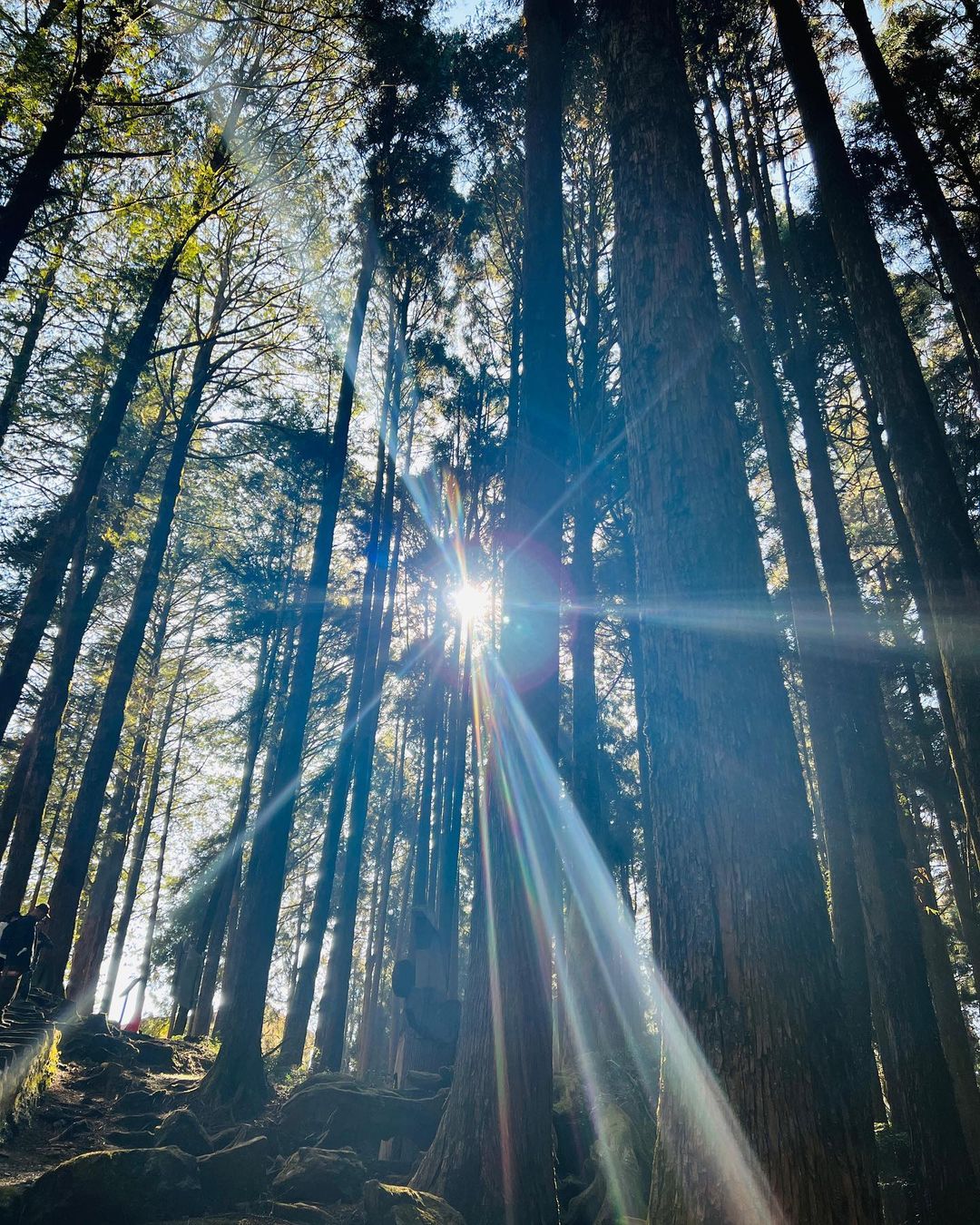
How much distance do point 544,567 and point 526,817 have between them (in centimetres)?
208

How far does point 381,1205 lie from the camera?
3742 mm

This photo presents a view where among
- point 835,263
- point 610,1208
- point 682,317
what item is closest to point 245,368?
point 835,263

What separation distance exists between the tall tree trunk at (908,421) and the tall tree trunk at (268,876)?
6.78m

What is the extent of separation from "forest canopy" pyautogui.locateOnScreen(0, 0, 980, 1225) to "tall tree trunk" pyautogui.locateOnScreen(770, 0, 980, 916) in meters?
0.04

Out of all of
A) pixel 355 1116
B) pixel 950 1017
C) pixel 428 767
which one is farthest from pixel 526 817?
pixel 950 1017

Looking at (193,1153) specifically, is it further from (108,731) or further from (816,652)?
(816,652)

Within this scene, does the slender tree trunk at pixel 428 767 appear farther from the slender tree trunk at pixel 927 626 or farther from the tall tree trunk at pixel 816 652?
the slender tree trunk at pixel 927 626

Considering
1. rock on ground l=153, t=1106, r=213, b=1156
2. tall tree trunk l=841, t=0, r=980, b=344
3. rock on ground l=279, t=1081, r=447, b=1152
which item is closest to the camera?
rock on ground l=153, t=1106, r=213, b=1156

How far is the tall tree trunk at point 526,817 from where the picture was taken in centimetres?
423

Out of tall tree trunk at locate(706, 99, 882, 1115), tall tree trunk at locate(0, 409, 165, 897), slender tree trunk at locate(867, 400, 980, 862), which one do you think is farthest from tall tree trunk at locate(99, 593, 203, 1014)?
slender tree trunk at locate(867, 400, 980, 862)

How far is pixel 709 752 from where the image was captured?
7.09 ft

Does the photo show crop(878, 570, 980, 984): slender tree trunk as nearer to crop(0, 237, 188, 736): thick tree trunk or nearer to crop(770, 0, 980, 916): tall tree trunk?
crop(770, 0, 980, 916): tall tree trunk

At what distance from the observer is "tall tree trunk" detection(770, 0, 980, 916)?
482cm

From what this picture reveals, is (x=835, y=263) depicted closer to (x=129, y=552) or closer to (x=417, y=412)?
(x=417, y=412)
